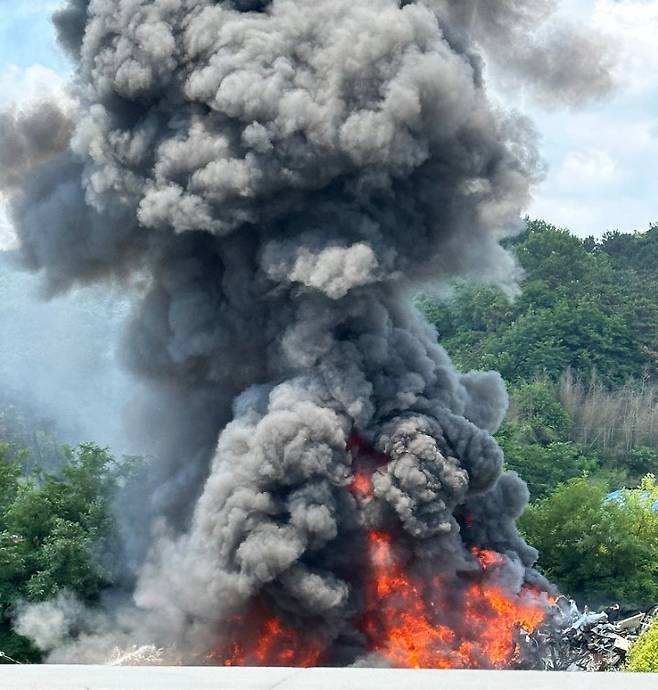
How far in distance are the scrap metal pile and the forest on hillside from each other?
10185 millimetres

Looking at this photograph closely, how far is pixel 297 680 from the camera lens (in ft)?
30.7

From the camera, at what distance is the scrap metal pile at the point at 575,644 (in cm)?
2650

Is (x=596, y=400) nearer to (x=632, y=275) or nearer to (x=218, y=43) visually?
(x=632, y=275)

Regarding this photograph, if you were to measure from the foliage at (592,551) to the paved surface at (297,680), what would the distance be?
1175 inches

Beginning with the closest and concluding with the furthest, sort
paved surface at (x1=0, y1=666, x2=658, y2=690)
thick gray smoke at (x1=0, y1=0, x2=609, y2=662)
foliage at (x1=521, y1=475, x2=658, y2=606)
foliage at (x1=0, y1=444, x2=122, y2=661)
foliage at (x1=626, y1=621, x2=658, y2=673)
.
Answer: paved surface at (x1=0, y1=666, x2=658, y2=690) < foliage at (x1=626, y1=621, x2=658, y2=673) < thick gray smoke at (x1=0, y1=0, x2=609, y2=662) < foliage at (x1=0, y1=444, x2=122, y2=661) < foliage at (x1=521, y1=475, x2=658, y2=606)

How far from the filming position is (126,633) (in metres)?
29.6

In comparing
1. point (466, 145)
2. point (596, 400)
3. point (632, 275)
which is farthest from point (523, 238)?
point (466, 145)

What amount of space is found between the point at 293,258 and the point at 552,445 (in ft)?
117

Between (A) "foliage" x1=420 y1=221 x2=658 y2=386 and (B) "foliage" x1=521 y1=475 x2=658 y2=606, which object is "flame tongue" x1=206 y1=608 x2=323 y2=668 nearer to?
(B) "foliage" x1=521 y1=475 x2=658 y2=606

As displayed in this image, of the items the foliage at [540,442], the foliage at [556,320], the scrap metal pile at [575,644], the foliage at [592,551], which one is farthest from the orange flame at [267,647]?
the foliage at [556,320]

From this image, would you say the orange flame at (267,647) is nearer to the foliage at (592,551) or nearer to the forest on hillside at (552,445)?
the forest on hillside at (552,445)

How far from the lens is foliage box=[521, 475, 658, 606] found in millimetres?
38438

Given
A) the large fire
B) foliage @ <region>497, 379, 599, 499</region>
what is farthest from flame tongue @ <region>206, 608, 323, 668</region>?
foliage @ <region>497, 379, 599, 499</region>

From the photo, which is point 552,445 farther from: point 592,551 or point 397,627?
point 397,627
